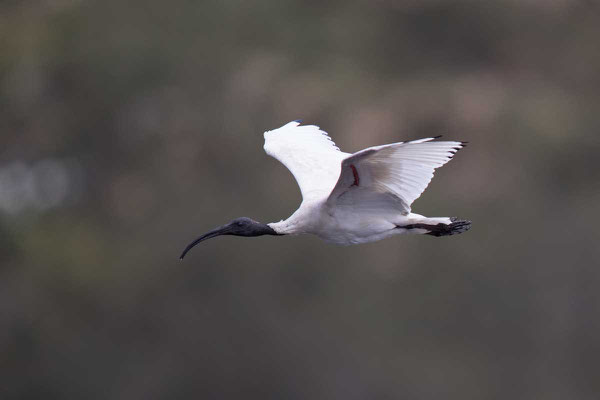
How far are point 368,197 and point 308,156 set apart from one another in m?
1.46

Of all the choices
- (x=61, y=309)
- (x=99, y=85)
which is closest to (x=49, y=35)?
(x=99, y=85)

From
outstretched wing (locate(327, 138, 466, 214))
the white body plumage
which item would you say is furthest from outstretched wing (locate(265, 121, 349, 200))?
outstretched wing (locate(327, 138, 466, 214))

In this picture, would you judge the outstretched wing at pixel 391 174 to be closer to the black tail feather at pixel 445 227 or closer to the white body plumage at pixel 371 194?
Result: the white body plumage at pixel 371 194

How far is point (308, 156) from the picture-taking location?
1002 centimetres

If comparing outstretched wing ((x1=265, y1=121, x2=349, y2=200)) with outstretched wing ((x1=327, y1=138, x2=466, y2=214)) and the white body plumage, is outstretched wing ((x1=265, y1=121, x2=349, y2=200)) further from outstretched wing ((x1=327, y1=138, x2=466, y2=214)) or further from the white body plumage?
outstretched wing ((x1=327, y1=138, x2=466, y2=214))

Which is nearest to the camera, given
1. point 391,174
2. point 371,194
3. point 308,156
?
point 391,174

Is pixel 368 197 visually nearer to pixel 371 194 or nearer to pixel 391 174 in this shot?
pixel 371 194

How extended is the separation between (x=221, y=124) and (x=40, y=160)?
15.6ft

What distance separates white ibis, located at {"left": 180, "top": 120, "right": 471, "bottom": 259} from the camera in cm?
823

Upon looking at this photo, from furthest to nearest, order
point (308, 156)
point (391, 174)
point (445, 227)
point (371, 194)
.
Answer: point (308, 156), point (445, 227), point (371, 194), point (391, 174)

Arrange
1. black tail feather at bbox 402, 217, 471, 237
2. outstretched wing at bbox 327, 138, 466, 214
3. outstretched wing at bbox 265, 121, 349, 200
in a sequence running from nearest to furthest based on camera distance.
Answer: outstretched wing at bbox 327, 138, 466, 214, black tail feather at bbox 402, 217, 471, 237, outstretched wing at bbox 265, 121, 349, 200

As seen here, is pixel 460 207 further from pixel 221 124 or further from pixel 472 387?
pixel 221 124

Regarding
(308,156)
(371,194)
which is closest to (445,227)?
(371,194)

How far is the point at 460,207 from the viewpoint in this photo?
2745cm
